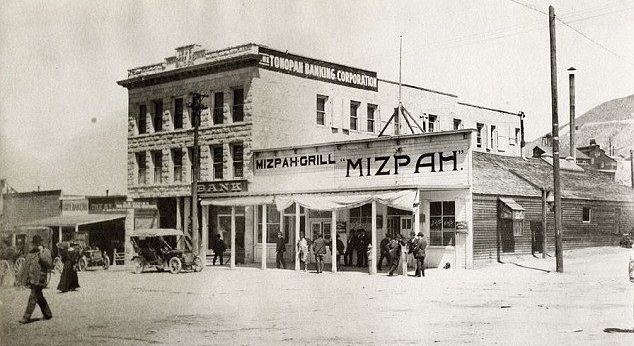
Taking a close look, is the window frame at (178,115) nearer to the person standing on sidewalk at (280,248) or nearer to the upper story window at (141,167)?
the upper story window at (141,167)

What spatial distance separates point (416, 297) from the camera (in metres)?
15.7

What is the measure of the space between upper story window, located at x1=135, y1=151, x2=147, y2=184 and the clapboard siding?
17183mm

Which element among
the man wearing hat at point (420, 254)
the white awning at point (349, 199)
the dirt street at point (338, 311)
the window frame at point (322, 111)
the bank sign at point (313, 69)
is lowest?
the dirt street at point (338, 311)

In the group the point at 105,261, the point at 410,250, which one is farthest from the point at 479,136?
the point at 105,261

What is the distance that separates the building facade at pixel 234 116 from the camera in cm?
2988

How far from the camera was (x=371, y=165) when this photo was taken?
2558 cm

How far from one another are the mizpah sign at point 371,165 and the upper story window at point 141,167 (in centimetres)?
709

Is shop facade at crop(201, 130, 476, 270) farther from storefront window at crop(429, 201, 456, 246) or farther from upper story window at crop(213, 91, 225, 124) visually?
upper story window at crop(213, 91, 225, 124)

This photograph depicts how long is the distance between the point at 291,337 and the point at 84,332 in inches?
137

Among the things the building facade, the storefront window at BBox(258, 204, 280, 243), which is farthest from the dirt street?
the building facade

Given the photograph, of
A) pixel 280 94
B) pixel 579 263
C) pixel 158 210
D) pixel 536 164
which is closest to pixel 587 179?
pixel 536 164

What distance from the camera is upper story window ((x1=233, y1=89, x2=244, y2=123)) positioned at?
30.5m

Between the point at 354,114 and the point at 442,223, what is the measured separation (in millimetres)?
10436

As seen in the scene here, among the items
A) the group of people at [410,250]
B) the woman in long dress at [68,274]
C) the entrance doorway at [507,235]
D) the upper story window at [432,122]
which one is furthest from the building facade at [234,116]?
the woman in long dress at [68,274]
